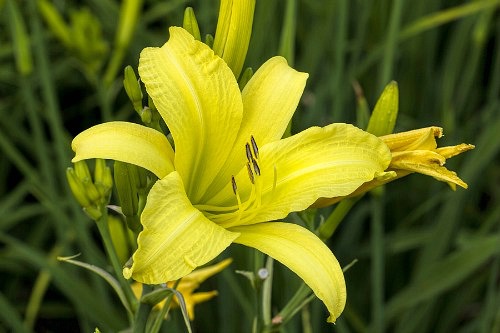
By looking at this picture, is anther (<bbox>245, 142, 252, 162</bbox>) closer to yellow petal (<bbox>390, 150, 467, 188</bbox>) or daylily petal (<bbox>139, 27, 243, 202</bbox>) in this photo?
daylily petal (<bbox>139, 27, 243, 202</bbox>)

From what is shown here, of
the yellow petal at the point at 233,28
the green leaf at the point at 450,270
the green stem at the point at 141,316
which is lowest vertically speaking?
the green leaf at the point at 450,270

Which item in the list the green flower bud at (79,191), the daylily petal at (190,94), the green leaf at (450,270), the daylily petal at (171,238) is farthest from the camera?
the green leaf at (450,270)

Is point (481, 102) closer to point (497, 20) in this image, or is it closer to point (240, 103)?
point (497, 20)

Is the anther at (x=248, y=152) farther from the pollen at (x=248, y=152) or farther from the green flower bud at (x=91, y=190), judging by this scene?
the green flower bud at (x=91, y=190)

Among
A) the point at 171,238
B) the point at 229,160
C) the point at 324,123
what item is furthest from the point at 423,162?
the point at 324,123

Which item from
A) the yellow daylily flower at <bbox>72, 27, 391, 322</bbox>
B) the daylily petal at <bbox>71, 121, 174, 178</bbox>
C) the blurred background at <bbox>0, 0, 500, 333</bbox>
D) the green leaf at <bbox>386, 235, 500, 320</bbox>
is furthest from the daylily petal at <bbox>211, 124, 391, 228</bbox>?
the green leaf at <bbox>386, 235, 500, 320</bbox>

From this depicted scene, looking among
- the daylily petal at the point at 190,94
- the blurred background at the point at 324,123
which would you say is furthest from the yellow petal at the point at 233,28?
the blurred background at the point at 324,123

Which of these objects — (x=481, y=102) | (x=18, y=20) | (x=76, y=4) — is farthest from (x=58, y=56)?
(x=481, y=102)
